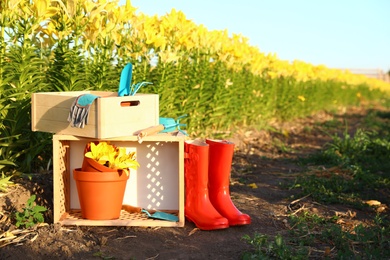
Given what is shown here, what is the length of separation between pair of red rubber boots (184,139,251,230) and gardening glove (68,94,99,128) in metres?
0.75

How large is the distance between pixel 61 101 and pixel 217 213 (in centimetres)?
124

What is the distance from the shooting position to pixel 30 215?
3.79 m

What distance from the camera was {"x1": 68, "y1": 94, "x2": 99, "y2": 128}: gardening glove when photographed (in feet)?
11.9

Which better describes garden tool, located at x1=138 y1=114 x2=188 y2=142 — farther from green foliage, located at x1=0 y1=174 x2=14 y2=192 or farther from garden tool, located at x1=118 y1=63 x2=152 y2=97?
green foliage, located at x1=0 y1=174 x2=14 y2=192

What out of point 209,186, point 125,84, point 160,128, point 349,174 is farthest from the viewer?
point 349,174

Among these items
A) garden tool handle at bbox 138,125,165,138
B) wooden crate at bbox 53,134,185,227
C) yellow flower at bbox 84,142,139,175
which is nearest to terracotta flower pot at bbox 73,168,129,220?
yellow flower at bbox 84,142,139,175

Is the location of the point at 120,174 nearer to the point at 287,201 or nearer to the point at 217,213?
the point at 217,213

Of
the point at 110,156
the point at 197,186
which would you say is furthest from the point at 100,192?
the point at 197,186

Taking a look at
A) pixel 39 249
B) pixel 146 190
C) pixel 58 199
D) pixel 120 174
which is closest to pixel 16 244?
pixel 39 249

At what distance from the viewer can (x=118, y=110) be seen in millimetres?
3727

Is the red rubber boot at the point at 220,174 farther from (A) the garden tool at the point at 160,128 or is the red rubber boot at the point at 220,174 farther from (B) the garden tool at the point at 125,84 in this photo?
(B) the garden tool at the point at 125,84

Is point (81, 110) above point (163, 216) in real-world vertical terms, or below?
above

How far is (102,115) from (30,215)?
803 mm

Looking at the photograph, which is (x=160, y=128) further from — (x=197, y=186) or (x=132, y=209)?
(x=132, y=209)
